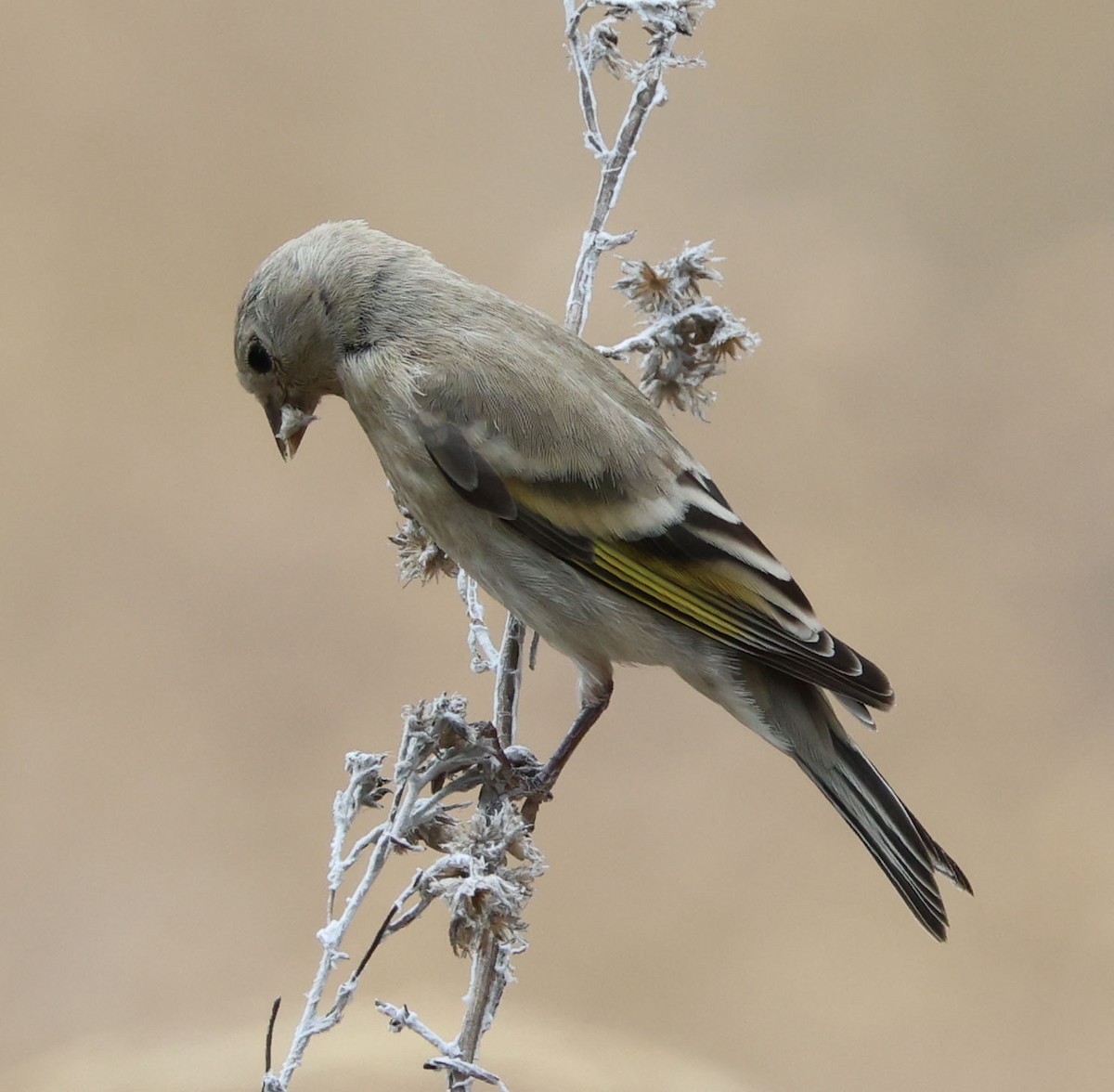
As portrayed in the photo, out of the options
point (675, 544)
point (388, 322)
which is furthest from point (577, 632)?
point (388, 322)

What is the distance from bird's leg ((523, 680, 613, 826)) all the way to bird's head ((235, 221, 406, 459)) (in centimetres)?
39

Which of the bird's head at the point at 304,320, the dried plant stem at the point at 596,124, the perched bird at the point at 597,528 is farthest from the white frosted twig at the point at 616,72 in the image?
the bird's head at the point at 304,320

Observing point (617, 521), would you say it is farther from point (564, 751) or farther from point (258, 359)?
point (258, 359)

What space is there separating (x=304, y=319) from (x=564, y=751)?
1.57ft

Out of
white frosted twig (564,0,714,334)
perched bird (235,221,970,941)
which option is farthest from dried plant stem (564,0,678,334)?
perched bird (235,221,970,941)

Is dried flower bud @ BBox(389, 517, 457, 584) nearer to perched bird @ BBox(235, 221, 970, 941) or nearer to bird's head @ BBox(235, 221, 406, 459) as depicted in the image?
perched bird @ BBox(235, 221, 970, 941)

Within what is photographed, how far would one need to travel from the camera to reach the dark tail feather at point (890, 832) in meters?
1.11

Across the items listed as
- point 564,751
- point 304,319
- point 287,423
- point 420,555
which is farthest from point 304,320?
point 564,751

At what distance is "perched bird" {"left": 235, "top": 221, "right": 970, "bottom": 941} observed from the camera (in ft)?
3.82

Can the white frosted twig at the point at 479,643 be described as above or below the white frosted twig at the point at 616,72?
below

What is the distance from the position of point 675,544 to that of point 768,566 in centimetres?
9

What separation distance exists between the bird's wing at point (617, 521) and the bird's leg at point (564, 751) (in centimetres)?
12

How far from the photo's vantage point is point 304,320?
1.25m

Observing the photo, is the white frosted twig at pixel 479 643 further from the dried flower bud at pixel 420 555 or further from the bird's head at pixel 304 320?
the bird's head at pixel 304 320
